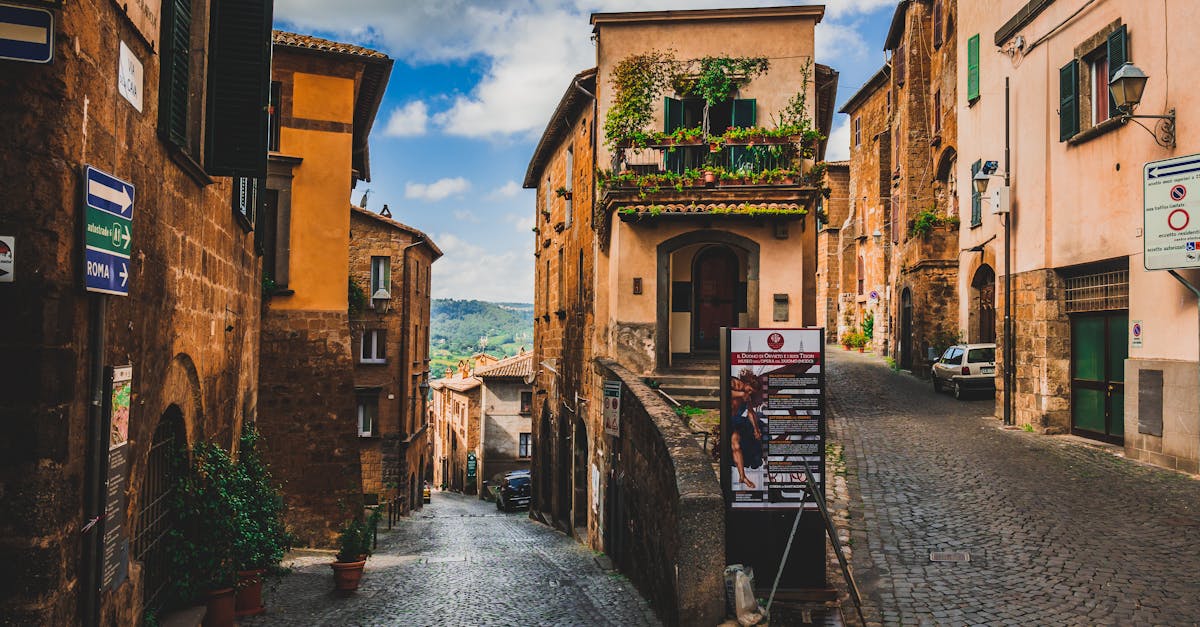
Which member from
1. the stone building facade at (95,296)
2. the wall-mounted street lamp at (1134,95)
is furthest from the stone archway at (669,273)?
the stone building facade at (95,296)

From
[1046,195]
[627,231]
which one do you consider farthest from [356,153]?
[1046,195]

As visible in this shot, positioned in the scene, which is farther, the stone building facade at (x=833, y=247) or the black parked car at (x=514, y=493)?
the stone building facade at (x=833, y=247)

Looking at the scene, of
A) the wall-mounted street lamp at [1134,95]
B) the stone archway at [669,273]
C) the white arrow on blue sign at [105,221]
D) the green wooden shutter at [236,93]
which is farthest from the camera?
the stone archway at [669,273]

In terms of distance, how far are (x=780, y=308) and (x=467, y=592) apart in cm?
837

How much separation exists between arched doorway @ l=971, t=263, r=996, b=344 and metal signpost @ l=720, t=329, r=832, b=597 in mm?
17266

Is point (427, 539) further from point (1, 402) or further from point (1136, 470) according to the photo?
point (1, 402)

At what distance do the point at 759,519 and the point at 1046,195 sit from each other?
1008 cm

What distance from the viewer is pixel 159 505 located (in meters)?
7.02

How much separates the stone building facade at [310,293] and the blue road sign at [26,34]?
1081 cm

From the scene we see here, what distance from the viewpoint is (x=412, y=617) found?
9492 mm

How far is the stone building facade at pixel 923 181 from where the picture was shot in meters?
24.8

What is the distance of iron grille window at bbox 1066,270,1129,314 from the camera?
12.6 metres

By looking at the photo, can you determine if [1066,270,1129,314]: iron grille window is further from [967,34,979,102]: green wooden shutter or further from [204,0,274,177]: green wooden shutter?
[204,0,274,177]: green wooden shutter

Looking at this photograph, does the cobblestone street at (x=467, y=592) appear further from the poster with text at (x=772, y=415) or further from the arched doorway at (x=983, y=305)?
the arched doorway at (x=983, y=305)
